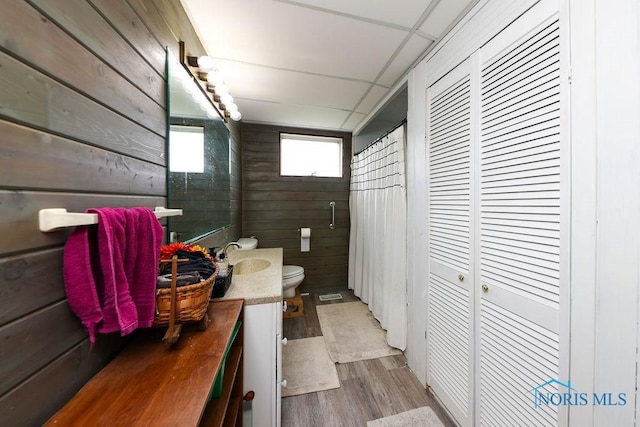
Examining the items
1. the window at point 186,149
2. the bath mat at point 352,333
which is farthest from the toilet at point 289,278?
the window at point 186,149

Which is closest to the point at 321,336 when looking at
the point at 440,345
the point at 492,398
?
the point at 440,345

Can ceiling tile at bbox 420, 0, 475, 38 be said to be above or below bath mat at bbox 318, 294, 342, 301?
above

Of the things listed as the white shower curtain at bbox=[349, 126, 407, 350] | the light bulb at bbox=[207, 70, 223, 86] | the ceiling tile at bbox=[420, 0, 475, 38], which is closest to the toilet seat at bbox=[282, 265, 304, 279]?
the white shower curtain at bbox=[349, 126, 407, 350]

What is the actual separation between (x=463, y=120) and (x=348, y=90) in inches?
44.0

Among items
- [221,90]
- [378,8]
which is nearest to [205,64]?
[221,90]

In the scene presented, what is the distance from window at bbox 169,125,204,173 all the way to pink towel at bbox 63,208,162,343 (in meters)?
0.53

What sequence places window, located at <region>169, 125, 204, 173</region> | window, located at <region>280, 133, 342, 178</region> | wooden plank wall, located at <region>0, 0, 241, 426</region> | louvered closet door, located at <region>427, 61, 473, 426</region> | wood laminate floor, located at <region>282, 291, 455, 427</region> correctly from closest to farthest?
wooden plank wall, located at <region>0, 0, 241, 426</region>
window, located at <region>169, 125, 204, 173</region>
louvered closet door, located at <region>427, 61, 473, 426</region>
wood laminate floor, located at <region>282, 291, 455, 427</region>
window, located at <region>280, 133, 342, 178</region>

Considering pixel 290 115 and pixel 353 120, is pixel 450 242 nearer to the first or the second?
pixel 353 120

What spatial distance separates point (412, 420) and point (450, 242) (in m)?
1.07

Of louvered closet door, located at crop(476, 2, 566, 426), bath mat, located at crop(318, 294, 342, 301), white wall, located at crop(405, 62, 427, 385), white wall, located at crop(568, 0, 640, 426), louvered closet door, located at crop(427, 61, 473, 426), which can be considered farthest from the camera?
bath mat, located at crop(318, 294, 342, 301)

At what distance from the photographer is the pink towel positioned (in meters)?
0.55

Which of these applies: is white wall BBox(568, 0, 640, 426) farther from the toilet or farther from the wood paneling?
the toilet

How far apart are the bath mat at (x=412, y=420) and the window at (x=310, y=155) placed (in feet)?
8.39

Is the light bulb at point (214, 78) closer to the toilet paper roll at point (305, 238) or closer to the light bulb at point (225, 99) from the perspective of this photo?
the light bulb at point (225, 99)
